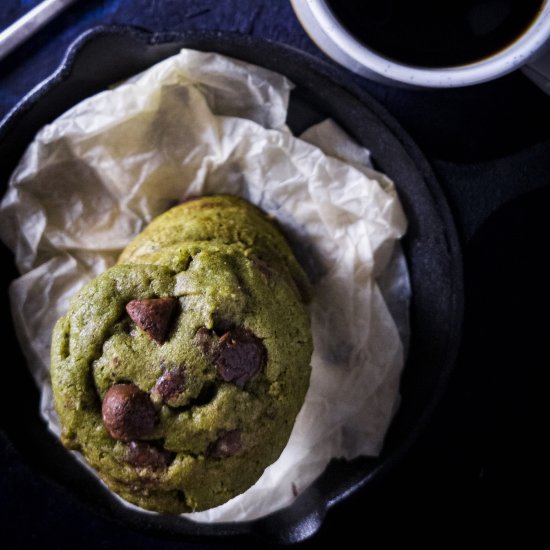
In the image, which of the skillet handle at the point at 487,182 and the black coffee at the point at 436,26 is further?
the skillet handle at the point at 487,182

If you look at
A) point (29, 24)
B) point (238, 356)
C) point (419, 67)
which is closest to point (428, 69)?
point (419, 67)

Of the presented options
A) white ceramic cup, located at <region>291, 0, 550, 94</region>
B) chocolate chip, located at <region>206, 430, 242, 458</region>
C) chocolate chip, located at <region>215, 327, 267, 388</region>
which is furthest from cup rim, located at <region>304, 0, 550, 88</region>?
chocolate chip, located at <region>206, 430, 242, 458</region>

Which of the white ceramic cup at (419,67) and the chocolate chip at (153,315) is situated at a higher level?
the white ceramic cup at (419,67)

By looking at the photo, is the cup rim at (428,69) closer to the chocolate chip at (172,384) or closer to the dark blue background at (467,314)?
the dark blue background at (467,314)

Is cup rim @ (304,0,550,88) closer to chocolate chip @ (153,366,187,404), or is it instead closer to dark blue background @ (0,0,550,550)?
dark blue background @ (0,0,550,550)

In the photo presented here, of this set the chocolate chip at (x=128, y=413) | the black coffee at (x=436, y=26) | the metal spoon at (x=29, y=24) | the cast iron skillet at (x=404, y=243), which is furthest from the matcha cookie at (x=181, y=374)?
the metal spoon at (x=29, y=24)

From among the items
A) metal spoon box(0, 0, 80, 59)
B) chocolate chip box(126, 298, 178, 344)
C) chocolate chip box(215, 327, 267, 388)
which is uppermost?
metal spoon box(0, 0, 80, 59)

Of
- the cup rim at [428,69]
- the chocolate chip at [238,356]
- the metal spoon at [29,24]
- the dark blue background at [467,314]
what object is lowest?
the dark blue background at [467,314]

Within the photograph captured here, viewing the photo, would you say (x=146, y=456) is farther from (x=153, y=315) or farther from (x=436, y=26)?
(x=436, y=26)
